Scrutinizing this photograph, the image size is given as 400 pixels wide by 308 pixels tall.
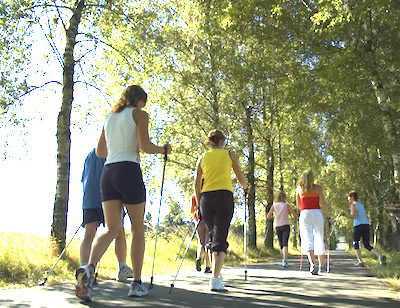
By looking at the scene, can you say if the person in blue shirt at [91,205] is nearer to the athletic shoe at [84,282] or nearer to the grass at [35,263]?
the grass at [35,263]

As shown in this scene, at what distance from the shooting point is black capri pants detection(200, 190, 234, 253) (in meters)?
6.12

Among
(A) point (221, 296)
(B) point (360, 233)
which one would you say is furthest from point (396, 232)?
(A) point (221, 296)

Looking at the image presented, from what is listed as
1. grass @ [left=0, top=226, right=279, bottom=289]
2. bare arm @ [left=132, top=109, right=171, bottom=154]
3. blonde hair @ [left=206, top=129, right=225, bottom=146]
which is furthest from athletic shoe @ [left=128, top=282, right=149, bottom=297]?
blonde hair @ [left=206, top=129, right=225, bottom=146]

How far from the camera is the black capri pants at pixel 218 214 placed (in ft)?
20.1

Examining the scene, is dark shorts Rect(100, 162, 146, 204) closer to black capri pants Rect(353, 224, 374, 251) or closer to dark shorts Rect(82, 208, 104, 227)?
dark shorts Rect(82, 208, 104, 227)

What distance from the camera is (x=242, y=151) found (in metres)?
22.6

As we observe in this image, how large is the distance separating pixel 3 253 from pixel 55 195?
2799 millimetres

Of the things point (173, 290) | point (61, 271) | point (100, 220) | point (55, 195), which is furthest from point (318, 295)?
point (55, 195)

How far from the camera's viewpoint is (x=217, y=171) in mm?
6344

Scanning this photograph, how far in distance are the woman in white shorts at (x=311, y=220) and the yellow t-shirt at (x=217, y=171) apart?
3625 millimetres

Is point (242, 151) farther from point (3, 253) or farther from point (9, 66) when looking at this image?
point (3, 253)

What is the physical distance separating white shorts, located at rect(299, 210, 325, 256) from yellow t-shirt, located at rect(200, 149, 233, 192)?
11.9 ft

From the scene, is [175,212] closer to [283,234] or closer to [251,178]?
[251,178]

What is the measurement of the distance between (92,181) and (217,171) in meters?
1.64
